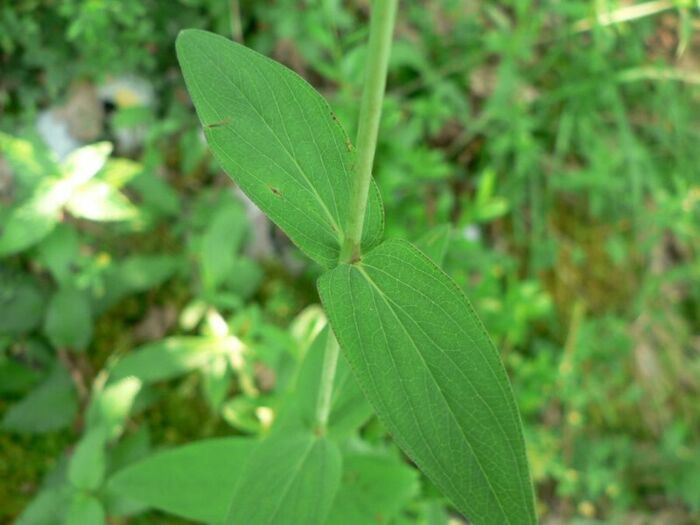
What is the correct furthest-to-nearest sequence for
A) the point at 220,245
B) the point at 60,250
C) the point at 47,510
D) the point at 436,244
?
the point at 220,245, the point at 60,250, the point at 47,510, the point at 436,244

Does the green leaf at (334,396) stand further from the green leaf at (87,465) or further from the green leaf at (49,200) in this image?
the green leaf at (49,200)

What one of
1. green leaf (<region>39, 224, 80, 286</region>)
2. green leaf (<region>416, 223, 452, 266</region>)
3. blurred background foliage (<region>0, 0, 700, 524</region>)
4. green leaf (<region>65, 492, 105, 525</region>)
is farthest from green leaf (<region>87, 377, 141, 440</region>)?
green leaf (<region>416, 223, 452, 266</region>)

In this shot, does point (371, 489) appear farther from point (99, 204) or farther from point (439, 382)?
point (99, 204)

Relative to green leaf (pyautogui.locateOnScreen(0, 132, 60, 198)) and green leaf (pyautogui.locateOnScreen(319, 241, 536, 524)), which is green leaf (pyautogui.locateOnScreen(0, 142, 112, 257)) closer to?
green leaf (pyautogui.locateOnScreen(0, 132, 60, 198))

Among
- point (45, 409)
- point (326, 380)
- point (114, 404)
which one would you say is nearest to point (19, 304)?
point (45, 409)

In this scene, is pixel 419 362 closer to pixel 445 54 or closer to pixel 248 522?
pixel 248 522

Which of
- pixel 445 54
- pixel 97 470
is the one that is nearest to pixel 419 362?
pixel 97 470

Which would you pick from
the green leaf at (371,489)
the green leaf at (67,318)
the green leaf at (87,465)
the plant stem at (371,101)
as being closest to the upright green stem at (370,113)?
the plant stem at (371,101)
